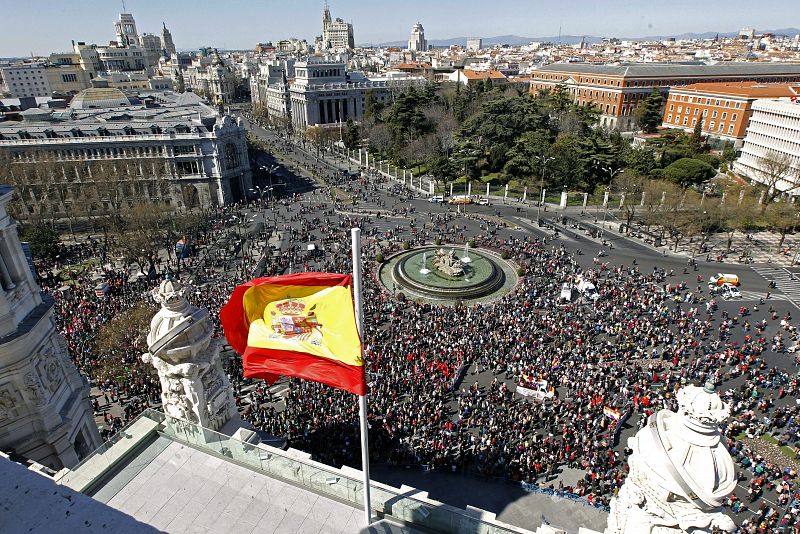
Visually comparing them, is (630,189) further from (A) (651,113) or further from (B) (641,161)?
(A) (651,113)

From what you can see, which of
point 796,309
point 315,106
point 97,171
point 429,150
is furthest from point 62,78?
point 796,309

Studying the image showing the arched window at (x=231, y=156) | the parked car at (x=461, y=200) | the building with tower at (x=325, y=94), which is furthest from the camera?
the building with tower at (x=325, y=94)

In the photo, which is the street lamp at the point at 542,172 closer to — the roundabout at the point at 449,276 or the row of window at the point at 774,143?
the roundabout at the point at 449,276

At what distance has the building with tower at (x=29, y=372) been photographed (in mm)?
11469

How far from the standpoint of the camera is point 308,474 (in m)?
8.19

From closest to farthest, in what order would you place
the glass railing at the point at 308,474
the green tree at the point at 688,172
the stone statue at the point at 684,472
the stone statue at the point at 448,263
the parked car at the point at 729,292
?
1. the stone statue at the point at 684,472
2. the glass railing at the point at 308,474
3. the parked car at the point at 729,292
4. the stone statue at the point at 448,263
5. the green tree at the point at 688,172

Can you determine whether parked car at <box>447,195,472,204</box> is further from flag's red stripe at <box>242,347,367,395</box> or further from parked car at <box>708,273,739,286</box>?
flag's red stripe at <box>242,347,367,395</box>

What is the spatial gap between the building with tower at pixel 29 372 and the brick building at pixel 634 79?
284 feet

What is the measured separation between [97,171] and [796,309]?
205 ft

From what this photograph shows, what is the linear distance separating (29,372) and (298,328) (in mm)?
8495

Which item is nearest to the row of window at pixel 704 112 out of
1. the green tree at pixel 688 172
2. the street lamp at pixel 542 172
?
the green tree at pixel 688 172


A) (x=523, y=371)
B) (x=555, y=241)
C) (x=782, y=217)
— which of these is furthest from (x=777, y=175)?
(x=523, y=371)

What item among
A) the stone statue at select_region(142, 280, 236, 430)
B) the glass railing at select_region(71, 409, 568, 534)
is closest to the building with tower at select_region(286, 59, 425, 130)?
the stone statue at select_region(142, 280, 236, 430)

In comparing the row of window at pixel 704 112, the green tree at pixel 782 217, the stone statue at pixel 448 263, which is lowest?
the stone statue at pixel 448 263
